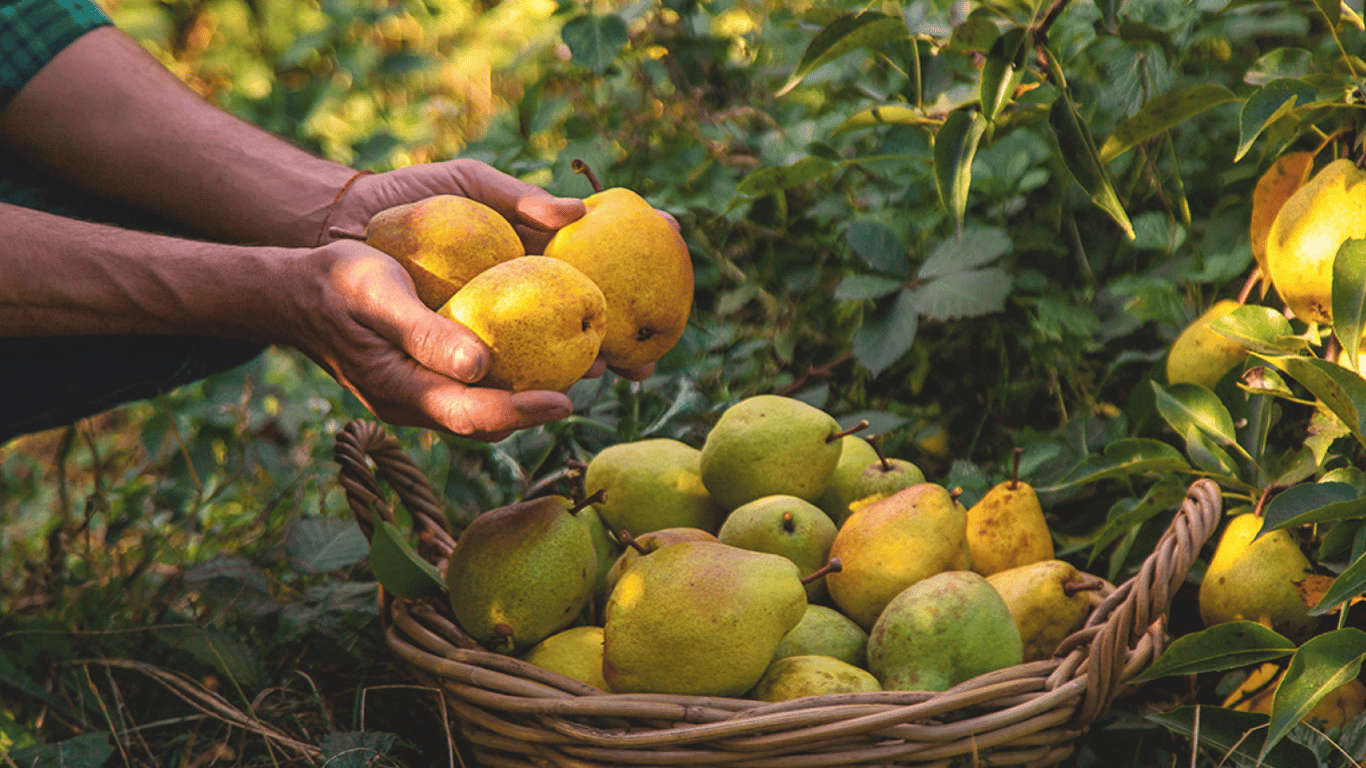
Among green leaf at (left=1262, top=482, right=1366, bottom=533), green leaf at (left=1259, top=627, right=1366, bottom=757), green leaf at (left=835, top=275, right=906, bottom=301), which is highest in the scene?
green leaf at (left=1262, top=482, right=1366, bottom=533)

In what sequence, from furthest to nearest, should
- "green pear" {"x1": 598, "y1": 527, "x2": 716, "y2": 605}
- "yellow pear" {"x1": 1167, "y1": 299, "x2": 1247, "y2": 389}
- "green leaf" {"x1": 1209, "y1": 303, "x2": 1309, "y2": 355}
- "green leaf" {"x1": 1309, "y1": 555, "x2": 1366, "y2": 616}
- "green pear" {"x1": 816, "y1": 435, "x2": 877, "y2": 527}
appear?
1. "green pear" {"x1": 816, "y1": 435, "x2": 877, "y2": 527}
2. "yellow pear" {"x1": 1167, "y1": 299, "x2": 1247, "y2": 389}
3. "green pear" {"x1": 598, "y1": 527, "x2": 716, "y2": 605}
4. "green leaf" {"x1": 1209, "y1": 303, "x2": 1309, "y2": 355}
5. "green leaf" {"x1": 1309, "y1": 555, "x2": 1366, "y2": 616}

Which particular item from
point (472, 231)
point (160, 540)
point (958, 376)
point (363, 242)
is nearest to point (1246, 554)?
point (958, 376)

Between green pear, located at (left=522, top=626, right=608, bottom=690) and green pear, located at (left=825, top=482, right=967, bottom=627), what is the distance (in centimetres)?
35

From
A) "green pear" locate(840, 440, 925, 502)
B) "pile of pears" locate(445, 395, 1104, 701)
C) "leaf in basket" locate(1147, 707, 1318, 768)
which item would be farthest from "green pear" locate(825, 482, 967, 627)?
"leaf in basket" locate(1147, 707, 1318, 768)

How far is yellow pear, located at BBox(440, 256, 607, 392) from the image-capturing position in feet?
3.73

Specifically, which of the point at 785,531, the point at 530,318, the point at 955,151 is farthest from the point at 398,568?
the point at 955,151

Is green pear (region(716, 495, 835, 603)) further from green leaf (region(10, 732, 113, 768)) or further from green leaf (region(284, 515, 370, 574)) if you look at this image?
green leaf (region(10, 732, 113, 768))

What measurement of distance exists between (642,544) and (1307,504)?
2.64 feet

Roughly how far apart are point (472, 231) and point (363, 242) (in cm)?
14

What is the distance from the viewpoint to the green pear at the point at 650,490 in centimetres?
155

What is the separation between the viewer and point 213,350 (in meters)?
1.82

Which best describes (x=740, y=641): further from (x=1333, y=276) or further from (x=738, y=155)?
(x=738, y=155)

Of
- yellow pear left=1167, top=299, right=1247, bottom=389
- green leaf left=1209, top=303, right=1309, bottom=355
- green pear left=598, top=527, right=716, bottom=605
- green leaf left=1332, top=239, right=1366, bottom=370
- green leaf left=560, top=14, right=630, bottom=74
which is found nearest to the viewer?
green leaf left=1332, top=239, right=1366, bottom=370

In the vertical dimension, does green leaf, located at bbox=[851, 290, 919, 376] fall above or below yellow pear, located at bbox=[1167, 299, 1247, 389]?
below
